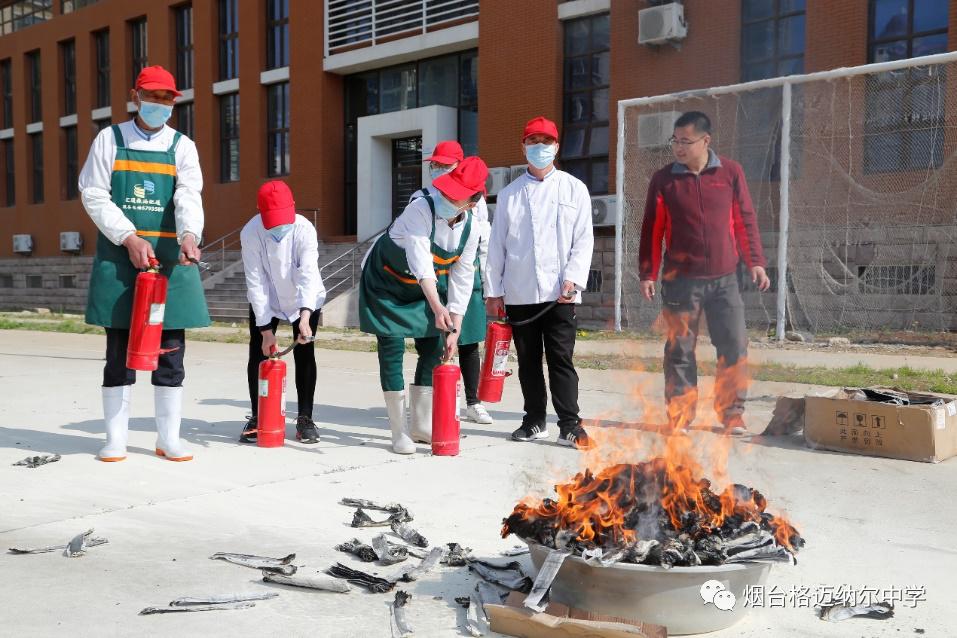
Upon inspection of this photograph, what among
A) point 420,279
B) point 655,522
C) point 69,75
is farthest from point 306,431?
point 69,75

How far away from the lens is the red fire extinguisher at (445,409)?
5.55m

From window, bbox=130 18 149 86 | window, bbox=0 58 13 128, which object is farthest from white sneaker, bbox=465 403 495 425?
window, bbox=0 58 13 128

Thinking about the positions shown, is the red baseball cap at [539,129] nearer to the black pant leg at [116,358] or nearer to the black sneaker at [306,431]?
the black sneaker at [306,431]

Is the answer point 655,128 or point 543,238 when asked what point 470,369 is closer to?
point 543,238

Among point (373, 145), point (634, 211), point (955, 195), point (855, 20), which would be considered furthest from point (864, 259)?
point (373, 145)

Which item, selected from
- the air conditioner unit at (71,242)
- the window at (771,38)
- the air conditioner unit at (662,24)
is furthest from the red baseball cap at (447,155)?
the air conditioner unit at (71,242)

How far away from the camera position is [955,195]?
11914 mm

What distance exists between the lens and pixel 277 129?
25.4 meters

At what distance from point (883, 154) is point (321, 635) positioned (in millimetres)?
11623

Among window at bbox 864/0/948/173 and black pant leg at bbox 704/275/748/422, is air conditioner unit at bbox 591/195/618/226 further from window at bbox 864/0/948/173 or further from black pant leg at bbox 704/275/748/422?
black pant leg at bbox 704/275/748/422

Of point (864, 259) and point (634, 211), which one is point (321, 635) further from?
point (634, 211)

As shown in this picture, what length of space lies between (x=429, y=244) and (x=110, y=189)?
1839 millimetres

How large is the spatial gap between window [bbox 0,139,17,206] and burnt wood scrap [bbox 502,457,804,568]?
3566 centimetres

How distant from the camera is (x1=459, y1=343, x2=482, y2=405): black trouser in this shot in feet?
23.5
